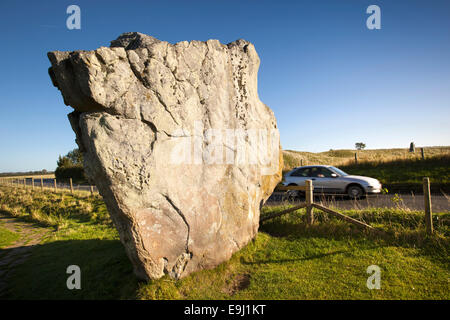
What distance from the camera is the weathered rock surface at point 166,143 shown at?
330cm

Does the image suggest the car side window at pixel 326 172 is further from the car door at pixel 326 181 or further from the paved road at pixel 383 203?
the paved road at pixel 383 203

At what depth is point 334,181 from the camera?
33.2 ft

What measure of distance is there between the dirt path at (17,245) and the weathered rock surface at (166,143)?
11.7 feet

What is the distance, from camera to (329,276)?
4086mm

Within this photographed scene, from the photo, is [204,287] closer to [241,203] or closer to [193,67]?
[241,203]

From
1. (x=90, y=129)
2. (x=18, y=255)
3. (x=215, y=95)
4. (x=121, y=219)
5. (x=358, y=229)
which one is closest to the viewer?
(x=90, y=129)

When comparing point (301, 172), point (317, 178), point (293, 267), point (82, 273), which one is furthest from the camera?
point (301, 172)

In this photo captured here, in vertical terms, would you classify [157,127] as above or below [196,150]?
above

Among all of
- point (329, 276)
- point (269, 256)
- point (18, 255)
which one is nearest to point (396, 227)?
point (329, 276)

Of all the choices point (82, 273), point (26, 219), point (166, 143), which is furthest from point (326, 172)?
point (26, 219)

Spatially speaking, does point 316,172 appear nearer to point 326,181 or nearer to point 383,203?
point 326,181

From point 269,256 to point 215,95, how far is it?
3.45 meters

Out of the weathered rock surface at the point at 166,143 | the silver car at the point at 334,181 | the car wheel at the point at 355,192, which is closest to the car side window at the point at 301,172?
the silver car at the point at 334,181

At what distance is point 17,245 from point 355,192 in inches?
476
